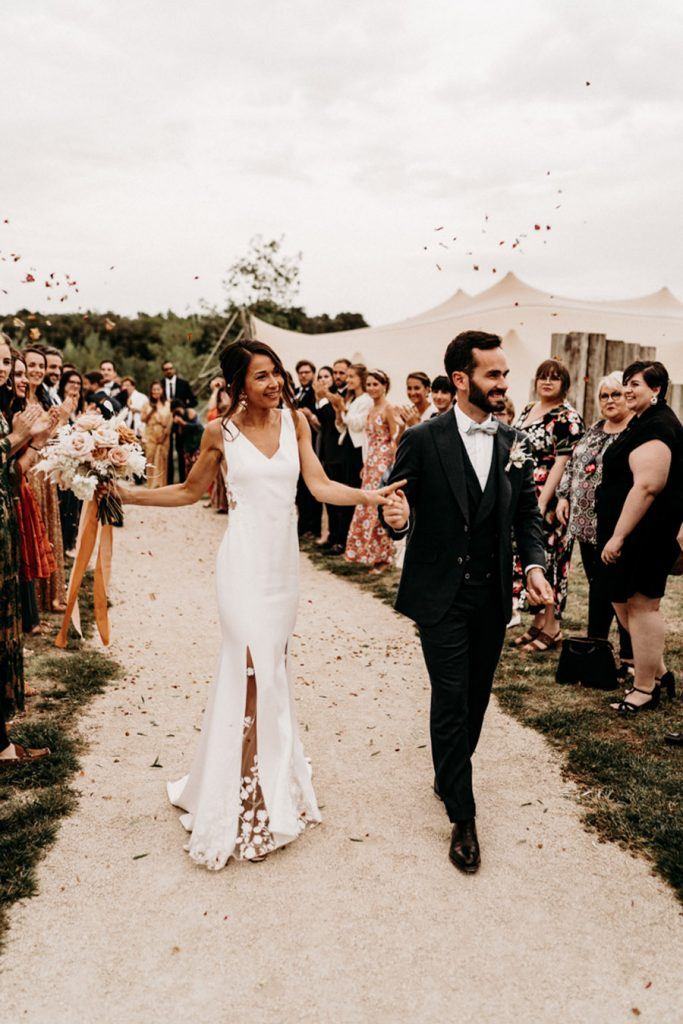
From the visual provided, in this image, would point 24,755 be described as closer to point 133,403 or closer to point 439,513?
point 439,513

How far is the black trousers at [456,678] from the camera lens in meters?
3.67

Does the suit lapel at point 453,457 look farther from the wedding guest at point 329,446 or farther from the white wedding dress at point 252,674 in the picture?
the wedding guest at point 329,446

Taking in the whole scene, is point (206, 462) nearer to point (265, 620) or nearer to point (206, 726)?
point (265, 620)

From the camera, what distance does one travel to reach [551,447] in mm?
6469

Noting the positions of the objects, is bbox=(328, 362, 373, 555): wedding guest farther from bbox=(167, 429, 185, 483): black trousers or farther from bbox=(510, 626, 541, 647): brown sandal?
bbox=(167, 429, 185, 483): black trousers

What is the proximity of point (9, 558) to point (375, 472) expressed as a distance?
5.92m

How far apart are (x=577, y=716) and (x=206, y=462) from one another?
3.10 meters

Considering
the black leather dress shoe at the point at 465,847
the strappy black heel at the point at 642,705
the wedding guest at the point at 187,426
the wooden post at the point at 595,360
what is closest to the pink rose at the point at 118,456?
the black leather dress shoe at the point at 465,847

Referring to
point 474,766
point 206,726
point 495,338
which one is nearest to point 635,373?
point 495,338

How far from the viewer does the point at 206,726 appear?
12.5 feet

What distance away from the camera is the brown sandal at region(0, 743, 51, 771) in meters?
4.38

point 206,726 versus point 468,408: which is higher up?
point 468,408

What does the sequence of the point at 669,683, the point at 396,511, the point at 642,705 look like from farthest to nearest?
1. the point at 669,683
2. the point at 642,705
3. the point at 396,511

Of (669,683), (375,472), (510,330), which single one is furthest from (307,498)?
(669,683)
